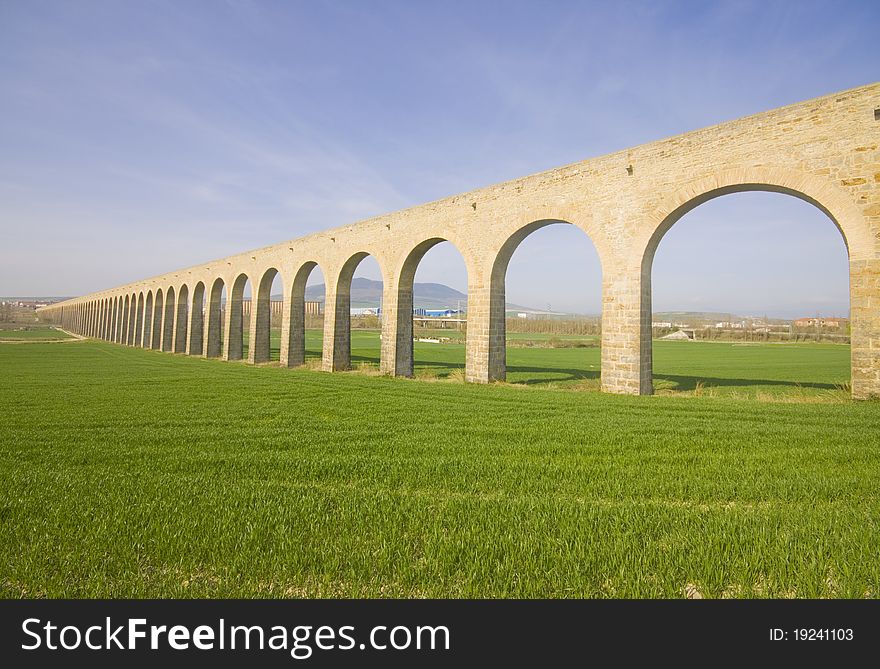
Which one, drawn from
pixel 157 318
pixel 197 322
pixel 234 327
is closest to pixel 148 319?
pixel 157 318

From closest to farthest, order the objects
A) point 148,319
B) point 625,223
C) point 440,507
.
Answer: point 440,507 < point 625,223 < point 148,319

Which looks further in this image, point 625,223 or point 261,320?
point 261,320

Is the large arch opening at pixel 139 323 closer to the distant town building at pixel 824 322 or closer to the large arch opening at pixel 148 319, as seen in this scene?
the large arch opening at pixel 148 319

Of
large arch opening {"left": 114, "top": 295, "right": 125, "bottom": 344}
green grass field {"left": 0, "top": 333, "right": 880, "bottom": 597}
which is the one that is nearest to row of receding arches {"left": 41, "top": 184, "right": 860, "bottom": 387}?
large arch opening {"left": 114, "top": 295, "right": 125, "bottom": 344}

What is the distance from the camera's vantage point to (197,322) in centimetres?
3023

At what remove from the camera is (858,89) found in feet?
27.0

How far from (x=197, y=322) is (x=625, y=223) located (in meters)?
27.5

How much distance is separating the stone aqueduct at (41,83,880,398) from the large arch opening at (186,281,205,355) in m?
12.0

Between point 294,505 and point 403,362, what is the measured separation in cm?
1299

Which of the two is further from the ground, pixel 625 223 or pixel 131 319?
pixel 625 223

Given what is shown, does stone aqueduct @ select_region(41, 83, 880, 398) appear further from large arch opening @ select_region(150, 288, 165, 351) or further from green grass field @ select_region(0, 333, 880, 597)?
large arch opening @ select_region(150, 288, 165, 351)

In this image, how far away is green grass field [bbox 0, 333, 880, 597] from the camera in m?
2.28

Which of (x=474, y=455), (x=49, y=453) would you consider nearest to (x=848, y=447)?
(x=474, y=455)

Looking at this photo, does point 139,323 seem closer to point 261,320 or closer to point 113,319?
point 113,319
